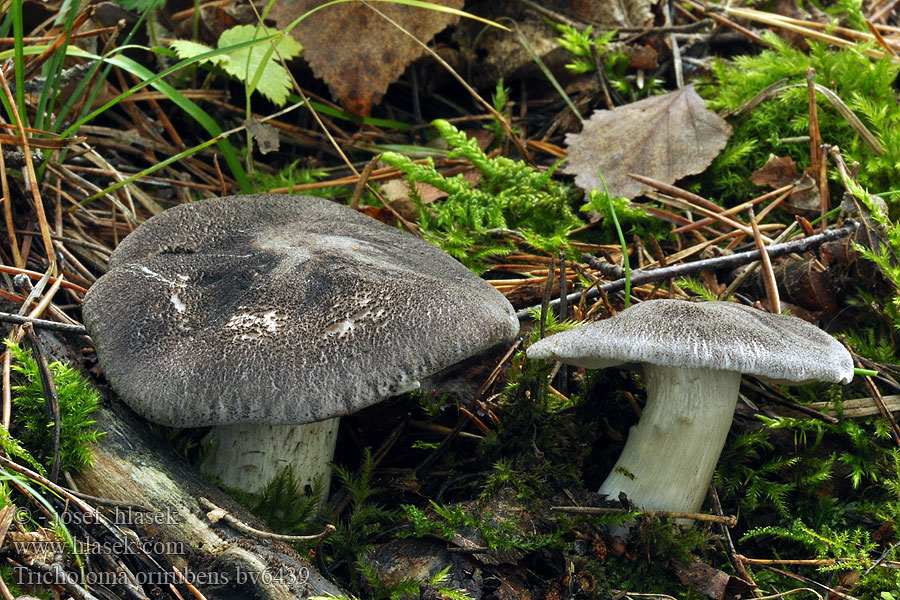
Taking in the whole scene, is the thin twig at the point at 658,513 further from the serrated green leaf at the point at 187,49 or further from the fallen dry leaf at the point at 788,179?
the serrated green leaf at the point at 187,49

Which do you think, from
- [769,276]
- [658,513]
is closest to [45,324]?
[658,513]

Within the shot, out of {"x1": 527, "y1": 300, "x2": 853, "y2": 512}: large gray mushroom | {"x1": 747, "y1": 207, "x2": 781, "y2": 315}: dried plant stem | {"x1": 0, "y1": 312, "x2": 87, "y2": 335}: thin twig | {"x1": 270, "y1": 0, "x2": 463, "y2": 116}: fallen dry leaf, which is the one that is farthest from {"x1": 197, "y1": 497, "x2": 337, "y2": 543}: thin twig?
{"x1": 270, "y1": 0, "x2": 463, "y2": 116}: fallen dry leaf

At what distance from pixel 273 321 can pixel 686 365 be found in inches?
45.0

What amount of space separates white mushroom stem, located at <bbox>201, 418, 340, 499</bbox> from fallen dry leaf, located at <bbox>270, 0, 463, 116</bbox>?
6.56 feet

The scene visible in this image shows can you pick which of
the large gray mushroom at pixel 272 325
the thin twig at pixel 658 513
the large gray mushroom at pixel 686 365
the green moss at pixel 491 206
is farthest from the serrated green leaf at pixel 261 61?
the thin twig at pixel 658 513

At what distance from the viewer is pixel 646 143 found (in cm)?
355

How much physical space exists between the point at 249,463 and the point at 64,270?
41.7 inches

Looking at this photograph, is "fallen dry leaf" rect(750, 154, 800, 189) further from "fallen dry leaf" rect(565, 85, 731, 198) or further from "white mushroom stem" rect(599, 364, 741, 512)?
"white mushroom stem" rect(599, 364, 741, 512)

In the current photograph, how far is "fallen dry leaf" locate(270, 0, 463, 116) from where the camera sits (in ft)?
12.6

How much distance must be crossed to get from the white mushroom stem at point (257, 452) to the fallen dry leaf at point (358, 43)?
2.00m

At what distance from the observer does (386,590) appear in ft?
6.91

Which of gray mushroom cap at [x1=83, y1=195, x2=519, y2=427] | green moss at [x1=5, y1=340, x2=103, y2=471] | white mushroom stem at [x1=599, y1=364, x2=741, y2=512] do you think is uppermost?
gray mushroom cap at [x1=83, y1=195, x2=519, y2=427]

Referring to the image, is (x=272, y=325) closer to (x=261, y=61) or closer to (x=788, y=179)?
(x=261, y=61)

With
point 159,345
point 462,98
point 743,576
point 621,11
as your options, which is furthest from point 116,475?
point 621,11
